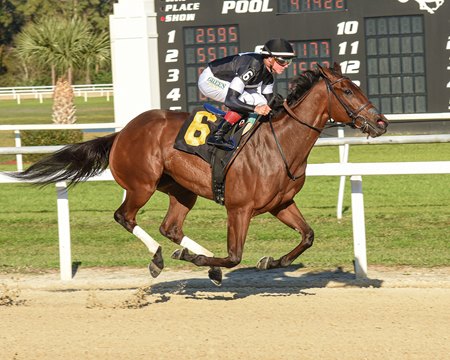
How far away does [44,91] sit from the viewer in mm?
36344

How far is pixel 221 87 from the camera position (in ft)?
20.1

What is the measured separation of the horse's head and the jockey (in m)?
0.26

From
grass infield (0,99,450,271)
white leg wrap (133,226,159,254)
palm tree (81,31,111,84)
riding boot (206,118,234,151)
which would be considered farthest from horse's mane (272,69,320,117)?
palm tree (81,31,111,84)

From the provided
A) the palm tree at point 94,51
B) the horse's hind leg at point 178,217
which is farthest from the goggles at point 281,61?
the palm tree at point 94,51

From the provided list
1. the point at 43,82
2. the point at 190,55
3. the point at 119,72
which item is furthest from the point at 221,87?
the point at 43,82

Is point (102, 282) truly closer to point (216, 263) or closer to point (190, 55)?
point (216, 263)

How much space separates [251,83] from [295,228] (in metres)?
0.88

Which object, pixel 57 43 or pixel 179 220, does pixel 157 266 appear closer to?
pixel 179 220

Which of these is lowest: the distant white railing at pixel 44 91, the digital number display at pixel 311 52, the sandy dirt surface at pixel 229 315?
the sandy dirt surface at pixel 229 315

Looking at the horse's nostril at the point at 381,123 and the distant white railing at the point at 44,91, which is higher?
the distant white railing at the point at 44,91

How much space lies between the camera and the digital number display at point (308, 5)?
40.5 ft

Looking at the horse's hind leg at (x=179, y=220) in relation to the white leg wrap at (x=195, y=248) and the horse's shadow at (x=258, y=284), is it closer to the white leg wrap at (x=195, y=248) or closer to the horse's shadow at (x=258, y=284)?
the white leg wrap at (x=195, y=248)

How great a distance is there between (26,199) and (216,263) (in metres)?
5.53

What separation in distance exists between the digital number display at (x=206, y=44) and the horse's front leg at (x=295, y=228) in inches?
256
